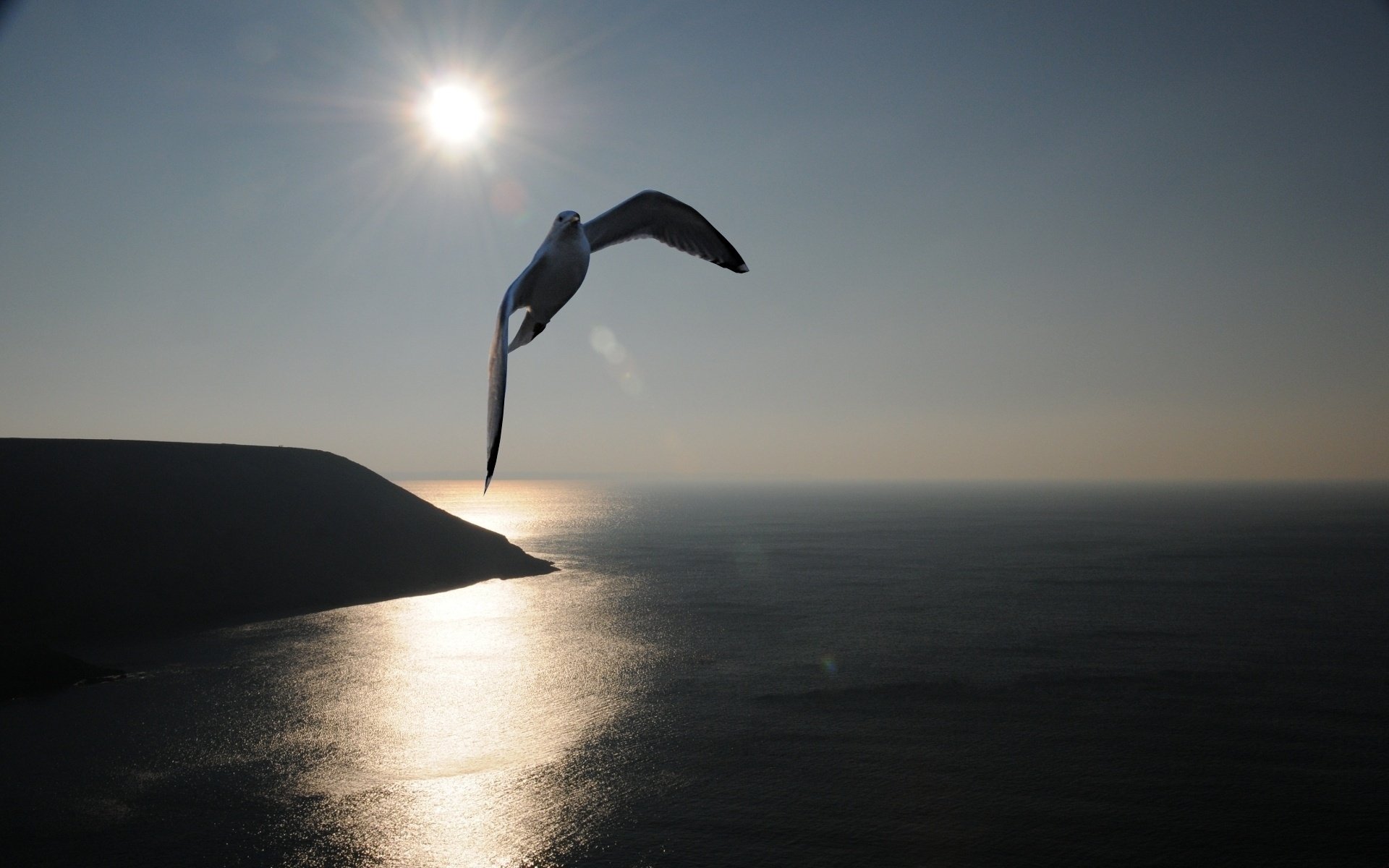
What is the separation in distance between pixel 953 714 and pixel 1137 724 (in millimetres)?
10042

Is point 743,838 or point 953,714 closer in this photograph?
point 743,838

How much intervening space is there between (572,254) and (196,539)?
3141 inches

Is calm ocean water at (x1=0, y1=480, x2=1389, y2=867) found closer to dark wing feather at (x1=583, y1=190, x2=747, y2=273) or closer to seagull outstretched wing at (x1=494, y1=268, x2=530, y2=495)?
dark wing feather at (x1=583, y1=190, x2=747, y2=273)

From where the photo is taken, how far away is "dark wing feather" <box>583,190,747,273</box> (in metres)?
5.61

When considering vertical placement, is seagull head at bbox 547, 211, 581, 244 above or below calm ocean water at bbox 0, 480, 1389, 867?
above

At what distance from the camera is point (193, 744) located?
127 ft

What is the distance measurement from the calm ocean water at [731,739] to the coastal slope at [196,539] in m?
6.15

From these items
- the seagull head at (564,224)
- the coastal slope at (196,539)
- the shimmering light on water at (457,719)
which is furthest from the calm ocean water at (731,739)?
the seagull head at (564,224)

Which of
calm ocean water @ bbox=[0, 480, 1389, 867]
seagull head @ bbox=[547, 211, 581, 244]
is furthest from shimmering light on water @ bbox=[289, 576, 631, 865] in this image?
seagull head @ bbox=[547, 211, 581, 244]

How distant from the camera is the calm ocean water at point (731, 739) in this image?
29.4m

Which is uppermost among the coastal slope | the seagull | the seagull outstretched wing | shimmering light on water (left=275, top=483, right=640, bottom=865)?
the seagull

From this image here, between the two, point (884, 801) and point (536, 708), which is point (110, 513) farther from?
point (884, 801)

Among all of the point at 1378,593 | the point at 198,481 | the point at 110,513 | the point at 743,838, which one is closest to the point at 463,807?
the point at 743,838

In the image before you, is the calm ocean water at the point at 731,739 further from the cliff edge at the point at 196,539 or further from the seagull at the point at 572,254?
the seagull at the point at 572,254
